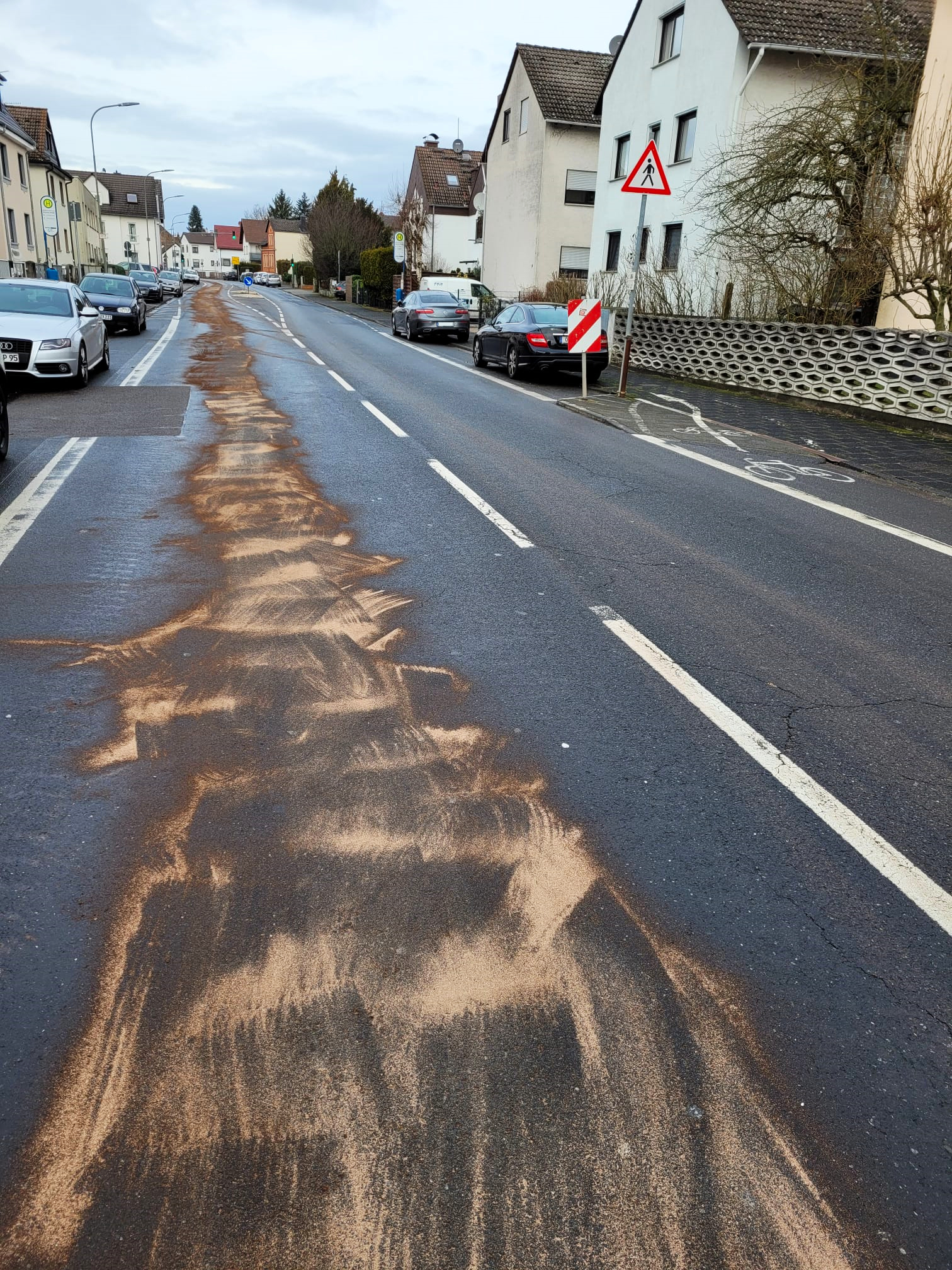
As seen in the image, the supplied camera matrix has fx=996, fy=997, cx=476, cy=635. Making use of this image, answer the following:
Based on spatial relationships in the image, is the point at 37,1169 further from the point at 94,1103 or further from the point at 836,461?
the point at 836,461

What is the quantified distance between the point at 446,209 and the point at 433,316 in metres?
33.2

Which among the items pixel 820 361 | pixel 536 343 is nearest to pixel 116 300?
pixel 536 343

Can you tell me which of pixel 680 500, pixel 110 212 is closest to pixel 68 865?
pixel 680 500

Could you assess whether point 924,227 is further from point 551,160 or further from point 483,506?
point 551,160

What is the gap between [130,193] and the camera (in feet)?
363

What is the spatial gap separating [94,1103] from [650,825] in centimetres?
206

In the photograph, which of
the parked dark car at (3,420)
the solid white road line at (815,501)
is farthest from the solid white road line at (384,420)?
the parked dark car at (3,420)

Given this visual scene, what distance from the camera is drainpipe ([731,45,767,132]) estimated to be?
23094mm

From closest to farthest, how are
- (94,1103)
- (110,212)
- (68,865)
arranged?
(94,1103)
(68,865)
(110,212)

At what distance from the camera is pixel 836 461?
11992 mm

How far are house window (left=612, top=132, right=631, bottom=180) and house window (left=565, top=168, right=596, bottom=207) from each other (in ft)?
23.4

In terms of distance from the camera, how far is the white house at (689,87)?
23781mm

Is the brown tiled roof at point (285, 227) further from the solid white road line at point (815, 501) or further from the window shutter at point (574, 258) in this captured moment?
the solid white road line at point (815, 501)

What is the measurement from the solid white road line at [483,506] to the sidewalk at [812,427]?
483 cm
